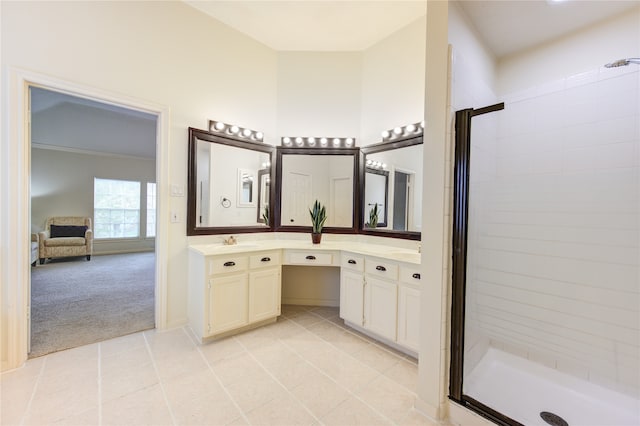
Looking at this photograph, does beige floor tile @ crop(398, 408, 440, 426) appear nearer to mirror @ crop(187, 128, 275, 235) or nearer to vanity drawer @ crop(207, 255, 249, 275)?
vanity drawer @ crop(207, 255, 249, 275)

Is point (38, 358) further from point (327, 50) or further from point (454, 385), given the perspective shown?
point (327, 50)

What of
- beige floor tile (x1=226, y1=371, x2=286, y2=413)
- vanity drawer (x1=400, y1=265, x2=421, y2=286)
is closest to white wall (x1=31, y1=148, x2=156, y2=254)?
beige floor tile (x1=226, y1=371, x2=286, y2=413)

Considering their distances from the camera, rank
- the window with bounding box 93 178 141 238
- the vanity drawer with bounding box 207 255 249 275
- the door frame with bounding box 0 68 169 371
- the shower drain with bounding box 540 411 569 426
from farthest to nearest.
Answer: the window with bounding box 93 178 141 238, the vanity drawer with bounding box 207 255 249 275, the door frame with bounding box 0 68 169 371, the shower drain with bounding box 540 411 569 426

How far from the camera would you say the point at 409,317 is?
2143mm

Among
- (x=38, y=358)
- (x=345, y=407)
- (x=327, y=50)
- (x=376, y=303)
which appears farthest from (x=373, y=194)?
(x=38, y=358)

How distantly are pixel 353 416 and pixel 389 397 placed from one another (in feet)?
1.02

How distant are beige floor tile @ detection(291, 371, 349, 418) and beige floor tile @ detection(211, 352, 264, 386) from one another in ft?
1.25

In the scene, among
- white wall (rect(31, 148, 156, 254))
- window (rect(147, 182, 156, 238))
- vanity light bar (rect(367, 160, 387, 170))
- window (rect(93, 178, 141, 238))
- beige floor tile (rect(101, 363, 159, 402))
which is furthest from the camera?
window (rect(147, 182, 156, 238))

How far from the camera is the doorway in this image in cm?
281

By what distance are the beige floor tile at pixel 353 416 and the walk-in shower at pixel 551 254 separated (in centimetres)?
49

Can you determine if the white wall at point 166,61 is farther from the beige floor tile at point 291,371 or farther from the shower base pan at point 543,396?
the shower base pan at point 543,396

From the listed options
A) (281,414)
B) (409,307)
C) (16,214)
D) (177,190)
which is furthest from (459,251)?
(16,214)

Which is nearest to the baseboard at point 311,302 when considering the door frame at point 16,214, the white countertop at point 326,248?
the white countertop at point 326,248

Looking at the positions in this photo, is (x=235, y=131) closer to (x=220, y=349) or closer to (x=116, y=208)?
(x=220, y=349)
